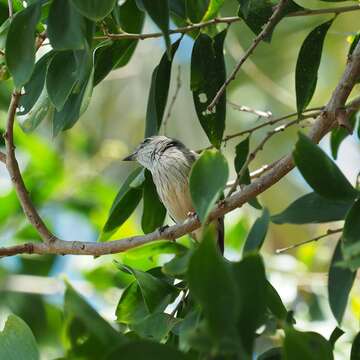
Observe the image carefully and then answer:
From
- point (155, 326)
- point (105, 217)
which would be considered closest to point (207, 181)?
point (155, 326)

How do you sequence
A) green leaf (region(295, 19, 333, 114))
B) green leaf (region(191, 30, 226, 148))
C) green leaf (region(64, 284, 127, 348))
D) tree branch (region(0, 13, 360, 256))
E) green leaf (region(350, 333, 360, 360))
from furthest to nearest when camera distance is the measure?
green leaf (region(191, 30, 226, 148))
green leaf (region(295, 19, 333, 114))
tree branch (region(0, 13, 360, 256))
green leaf (region(350, 333, 360, 360))
green leaf (region(64, 284, 127, 348))

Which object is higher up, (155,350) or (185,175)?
(155,350)

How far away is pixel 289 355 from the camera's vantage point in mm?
1863

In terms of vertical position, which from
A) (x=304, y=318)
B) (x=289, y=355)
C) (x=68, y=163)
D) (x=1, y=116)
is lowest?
(x=304, y=318)

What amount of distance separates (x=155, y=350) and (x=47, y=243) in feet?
4.82

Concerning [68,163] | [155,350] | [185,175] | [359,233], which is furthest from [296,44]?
[155,350]

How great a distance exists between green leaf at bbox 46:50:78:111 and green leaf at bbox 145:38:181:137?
30.9 inches

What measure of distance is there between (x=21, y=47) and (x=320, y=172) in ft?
3.25

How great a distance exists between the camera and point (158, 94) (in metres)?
3.68

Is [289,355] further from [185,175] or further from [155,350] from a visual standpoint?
[185,175]

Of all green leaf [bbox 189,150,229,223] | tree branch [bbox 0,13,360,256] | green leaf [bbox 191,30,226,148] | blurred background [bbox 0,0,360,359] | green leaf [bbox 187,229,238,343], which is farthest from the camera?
blurred background [bbox 0,0,360,359]

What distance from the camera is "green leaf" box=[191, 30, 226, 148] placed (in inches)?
143

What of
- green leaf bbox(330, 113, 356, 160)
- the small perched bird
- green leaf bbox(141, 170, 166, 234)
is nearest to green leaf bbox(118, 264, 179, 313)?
green leaf bbox(141, 170, 166, 234)

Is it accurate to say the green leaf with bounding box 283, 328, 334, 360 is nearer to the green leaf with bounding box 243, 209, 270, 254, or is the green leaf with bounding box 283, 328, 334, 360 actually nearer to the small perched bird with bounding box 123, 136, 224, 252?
the green leaf with bounding box 243, 209, 270, 254
